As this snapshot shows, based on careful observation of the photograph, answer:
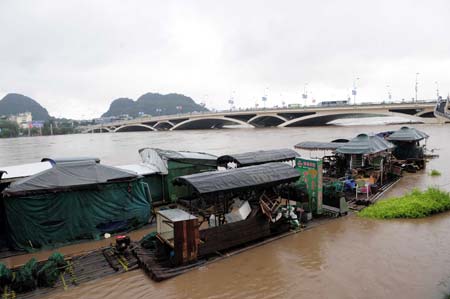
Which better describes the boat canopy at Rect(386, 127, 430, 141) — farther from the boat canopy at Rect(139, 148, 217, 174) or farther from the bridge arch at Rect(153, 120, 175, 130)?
the bridge arch at Rect(153, 120, 175, 130)

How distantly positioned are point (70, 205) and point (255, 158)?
23.1 feet

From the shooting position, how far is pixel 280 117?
70562mm

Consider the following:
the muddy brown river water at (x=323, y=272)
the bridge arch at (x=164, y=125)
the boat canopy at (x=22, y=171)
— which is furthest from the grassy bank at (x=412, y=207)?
the bridge arch at (x=164, y=125)

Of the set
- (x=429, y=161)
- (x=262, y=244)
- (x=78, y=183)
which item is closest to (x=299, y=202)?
(x=262, y=244)

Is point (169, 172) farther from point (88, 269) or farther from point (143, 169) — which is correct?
point (88, 269)

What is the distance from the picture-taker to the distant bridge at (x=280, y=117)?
56.3 meters

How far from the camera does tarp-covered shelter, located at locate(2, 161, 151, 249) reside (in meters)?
8.45

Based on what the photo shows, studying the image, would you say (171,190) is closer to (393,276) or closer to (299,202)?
(299,202)

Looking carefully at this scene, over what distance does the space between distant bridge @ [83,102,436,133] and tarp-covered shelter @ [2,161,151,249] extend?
54.6 meters

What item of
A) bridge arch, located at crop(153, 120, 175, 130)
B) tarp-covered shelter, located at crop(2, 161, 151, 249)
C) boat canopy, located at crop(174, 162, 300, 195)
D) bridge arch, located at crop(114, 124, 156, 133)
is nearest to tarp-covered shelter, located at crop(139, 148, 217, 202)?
tarp-covered shelter, located at crop(2, 161, 151, 249)

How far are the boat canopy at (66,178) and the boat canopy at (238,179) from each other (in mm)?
2537

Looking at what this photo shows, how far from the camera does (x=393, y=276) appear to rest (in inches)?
267


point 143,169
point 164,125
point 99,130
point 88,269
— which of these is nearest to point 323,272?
point 88,269

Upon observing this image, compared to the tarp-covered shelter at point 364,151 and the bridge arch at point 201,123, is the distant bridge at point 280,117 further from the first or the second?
the tarp-covered shelter at point 364,151
